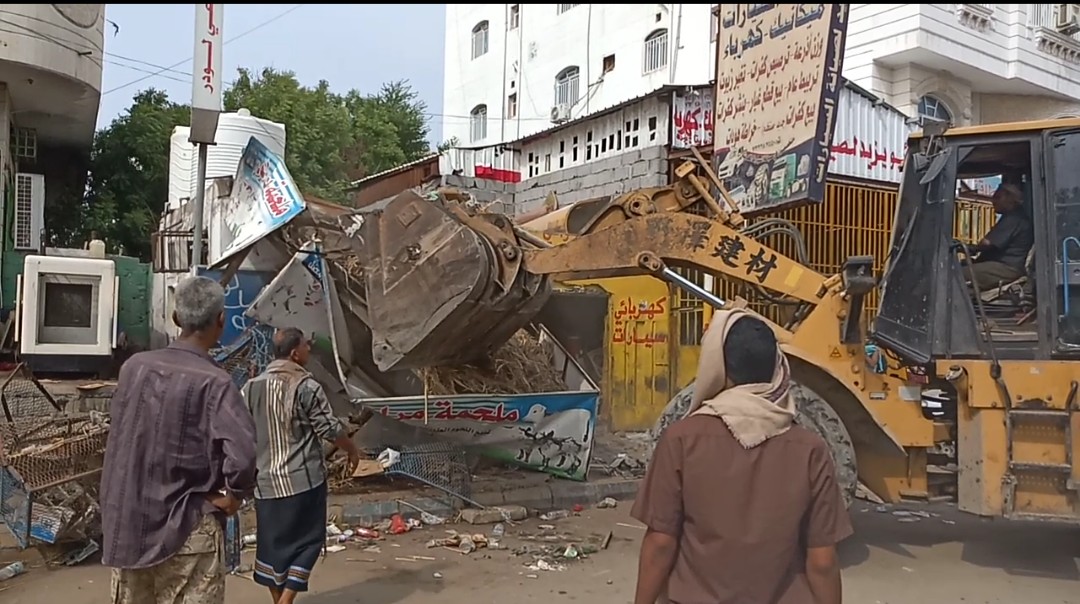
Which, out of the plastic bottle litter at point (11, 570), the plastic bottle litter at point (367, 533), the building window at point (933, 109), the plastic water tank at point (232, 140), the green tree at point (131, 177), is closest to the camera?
the plastic bottle litter at point (11, 570)

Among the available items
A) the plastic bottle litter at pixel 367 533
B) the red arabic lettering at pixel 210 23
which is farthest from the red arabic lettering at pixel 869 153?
the plastic bottle litter at pixel 367 533

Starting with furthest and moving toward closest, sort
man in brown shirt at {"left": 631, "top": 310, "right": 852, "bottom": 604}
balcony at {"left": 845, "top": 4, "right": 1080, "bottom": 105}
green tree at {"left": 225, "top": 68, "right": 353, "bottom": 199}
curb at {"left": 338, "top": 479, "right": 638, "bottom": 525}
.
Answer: green tree at {"left": 225, "top": 68, "right": 353, "bottom": 199} < balcony at {"left": 845, "top": 4, "right": 1080, "bottom": 105} < curb at {"left": 338, "top": 479, "right": 638, "bottom": 525} < man in brown shirt at {"left": 631, "top": 310, "right": 852, "bottom": 604}

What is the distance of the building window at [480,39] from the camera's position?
1156 inches

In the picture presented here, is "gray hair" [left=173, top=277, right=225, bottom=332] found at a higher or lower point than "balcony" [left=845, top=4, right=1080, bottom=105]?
lower

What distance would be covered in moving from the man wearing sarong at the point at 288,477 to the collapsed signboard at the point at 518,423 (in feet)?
7.02

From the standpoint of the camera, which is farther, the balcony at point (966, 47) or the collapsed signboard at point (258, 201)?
the balcony at point (966, 47)

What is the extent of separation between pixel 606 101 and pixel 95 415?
757 inches

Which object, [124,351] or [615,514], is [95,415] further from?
[124,351]

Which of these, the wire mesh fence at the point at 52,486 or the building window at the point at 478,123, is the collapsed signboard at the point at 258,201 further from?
the building window at the point at 478,123

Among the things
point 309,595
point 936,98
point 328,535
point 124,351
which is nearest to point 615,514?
point 328,535

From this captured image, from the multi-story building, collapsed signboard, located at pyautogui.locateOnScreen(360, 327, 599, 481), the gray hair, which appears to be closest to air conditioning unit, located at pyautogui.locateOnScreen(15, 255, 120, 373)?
the multi-story building

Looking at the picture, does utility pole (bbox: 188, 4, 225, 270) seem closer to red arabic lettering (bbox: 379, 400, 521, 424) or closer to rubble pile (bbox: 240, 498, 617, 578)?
red arabic lettering (bbox: 379, 400, 521, 424)

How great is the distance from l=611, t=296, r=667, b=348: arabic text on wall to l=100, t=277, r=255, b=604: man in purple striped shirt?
9181 millimetres

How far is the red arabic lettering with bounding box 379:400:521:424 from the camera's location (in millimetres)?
6637
